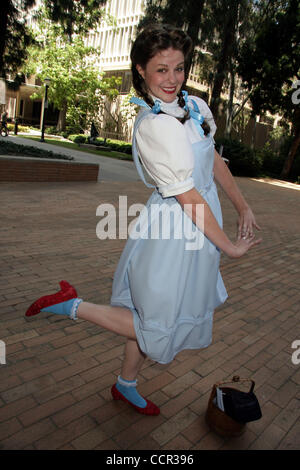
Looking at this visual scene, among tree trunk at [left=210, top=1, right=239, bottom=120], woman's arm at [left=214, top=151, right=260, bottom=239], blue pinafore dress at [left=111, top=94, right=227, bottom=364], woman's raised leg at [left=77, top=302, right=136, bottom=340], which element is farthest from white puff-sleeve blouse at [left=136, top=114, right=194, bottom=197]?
tree trunk at [left=210, top=1, right=239, bottom=120]

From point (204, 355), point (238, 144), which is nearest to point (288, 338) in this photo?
point (204, 355)

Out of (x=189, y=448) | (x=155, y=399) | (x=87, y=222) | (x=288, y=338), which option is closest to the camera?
(x=189, y=448)

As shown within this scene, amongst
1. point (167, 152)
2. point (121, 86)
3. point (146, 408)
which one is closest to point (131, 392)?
point (146, 408)

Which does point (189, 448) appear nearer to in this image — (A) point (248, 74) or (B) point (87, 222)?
(B) point (87, 222)

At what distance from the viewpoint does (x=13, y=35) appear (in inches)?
474

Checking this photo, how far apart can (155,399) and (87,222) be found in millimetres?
4424

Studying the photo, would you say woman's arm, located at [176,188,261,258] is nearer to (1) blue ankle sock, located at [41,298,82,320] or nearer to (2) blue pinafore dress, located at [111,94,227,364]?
(2) blue pinafore dress, located at [111,94,227,364]

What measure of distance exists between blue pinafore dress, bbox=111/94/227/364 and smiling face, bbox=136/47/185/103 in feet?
0.44

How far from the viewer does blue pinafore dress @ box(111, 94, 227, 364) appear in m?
1.60

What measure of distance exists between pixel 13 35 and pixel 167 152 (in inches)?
527

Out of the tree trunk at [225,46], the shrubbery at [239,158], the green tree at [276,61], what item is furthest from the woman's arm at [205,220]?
the green tree at [276,61]

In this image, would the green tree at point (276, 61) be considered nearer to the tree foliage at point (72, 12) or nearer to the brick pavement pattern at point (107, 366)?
the tree foliage at point (72, 12)

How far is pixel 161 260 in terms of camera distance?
161cm

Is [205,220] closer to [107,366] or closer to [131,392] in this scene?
[131,392]
